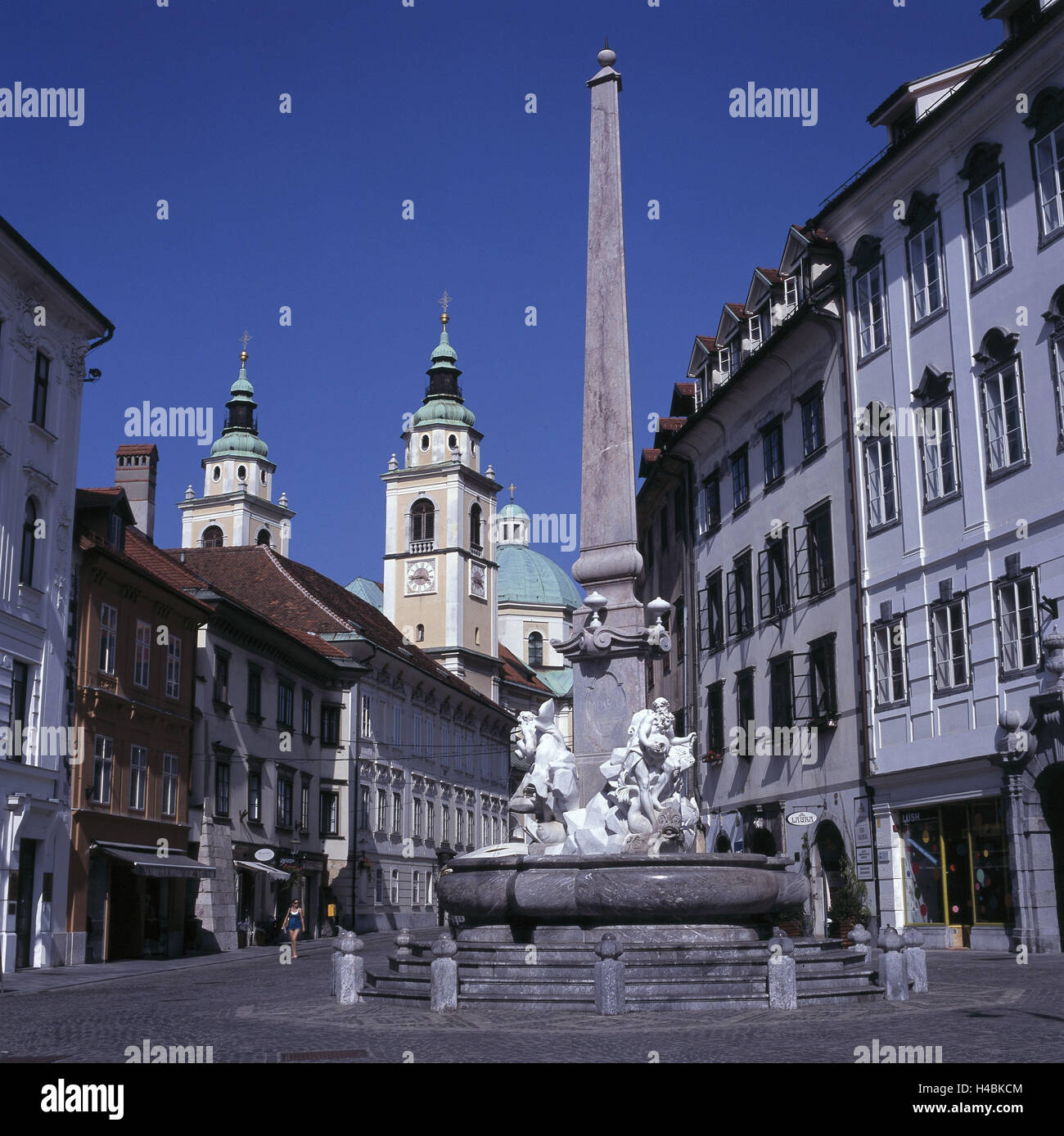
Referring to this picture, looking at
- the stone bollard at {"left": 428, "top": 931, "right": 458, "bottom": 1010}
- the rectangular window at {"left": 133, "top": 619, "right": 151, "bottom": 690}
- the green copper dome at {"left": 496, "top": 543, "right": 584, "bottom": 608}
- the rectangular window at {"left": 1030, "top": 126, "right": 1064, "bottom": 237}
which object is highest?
the green copper dome at {"left": 496, "top": 543, "right": 584, "bottom": 608}

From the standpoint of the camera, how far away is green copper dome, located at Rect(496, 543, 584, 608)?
123 m

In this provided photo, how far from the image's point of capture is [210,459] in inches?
4001

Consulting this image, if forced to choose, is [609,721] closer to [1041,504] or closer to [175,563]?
[1041,504]

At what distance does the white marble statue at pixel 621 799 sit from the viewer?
15453 millimetres

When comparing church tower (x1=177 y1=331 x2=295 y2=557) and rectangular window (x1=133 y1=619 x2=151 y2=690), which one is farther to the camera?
church tower (x1=177 y1=331 x2=295 y2=557)

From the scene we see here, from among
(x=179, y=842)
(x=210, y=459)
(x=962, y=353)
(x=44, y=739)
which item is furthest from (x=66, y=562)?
(x=210, y=459)

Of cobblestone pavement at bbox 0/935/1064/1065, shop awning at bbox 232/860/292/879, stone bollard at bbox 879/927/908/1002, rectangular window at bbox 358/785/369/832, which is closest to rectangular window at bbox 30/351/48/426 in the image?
shop awning at bbox 232/860/292/879

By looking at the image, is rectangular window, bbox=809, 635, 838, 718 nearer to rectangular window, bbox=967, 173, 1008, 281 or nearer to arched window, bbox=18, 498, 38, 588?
rectangular window, bbox=967, 173, 1008, 281

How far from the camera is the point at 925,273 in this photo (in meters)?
27.7

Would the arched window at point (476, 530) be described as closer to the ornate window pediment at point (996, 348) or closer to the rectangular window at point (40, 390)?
the rectangular window at point (40, 390)

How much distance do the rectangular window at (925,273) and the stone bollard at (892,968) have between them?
16.3 metres

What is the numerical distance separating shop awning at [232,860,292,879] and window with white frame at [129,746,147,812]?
228 inches

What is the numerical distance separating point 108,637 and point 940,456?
18411mm

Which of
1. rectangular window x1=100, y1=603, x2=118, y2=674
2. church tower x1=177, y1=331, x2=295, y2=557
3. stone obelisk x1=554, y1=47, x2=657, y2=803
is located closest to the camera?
stone obelisk x1=554, y1=47, x2=657, y2=803
